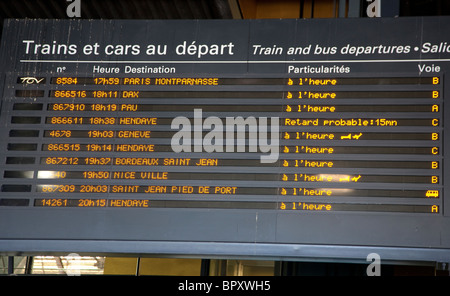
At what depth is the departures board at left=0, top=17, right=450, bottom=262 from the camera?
5301 mm

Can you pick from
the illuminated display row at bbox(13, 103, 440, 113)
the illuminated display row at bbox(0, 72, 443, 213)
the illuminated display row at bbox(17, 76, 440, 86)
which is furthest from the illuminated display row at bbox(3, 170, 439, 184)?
the illuminated display row at bbox(17, 76, 440, 86)

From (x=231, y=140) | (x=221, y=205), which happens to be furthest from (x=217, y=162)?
(x=221, y=205)

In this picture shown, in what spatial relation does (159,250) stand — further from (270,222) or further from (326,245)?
(326,245)

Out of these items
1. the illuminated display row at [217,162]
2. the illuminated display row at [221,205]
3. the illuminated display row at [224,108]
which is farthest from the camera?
the illuminated display row at [224,108]

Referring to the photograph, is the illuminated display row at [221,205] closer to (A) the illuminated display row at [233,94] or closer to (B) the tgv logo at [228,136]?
(B) the tgv logo at [228,136]

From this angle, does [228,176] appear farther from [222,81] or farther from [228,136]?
[222,81]

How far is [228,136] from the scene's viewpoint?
5.62 meters

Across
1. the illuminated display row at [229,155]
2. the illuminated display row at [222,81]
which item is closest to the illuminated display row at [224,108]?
the illuminated display row at [229,155]

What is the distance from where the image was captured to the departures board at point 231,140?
17.4 feet

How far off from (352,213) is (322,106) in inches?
36.4

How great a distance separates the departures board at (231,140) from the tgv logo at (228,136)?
1 centimetres

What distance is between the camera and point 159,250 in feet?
17.6

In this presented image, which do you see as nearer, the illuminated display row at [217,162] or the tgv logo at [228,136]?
the illuminated display row at [217,162]
